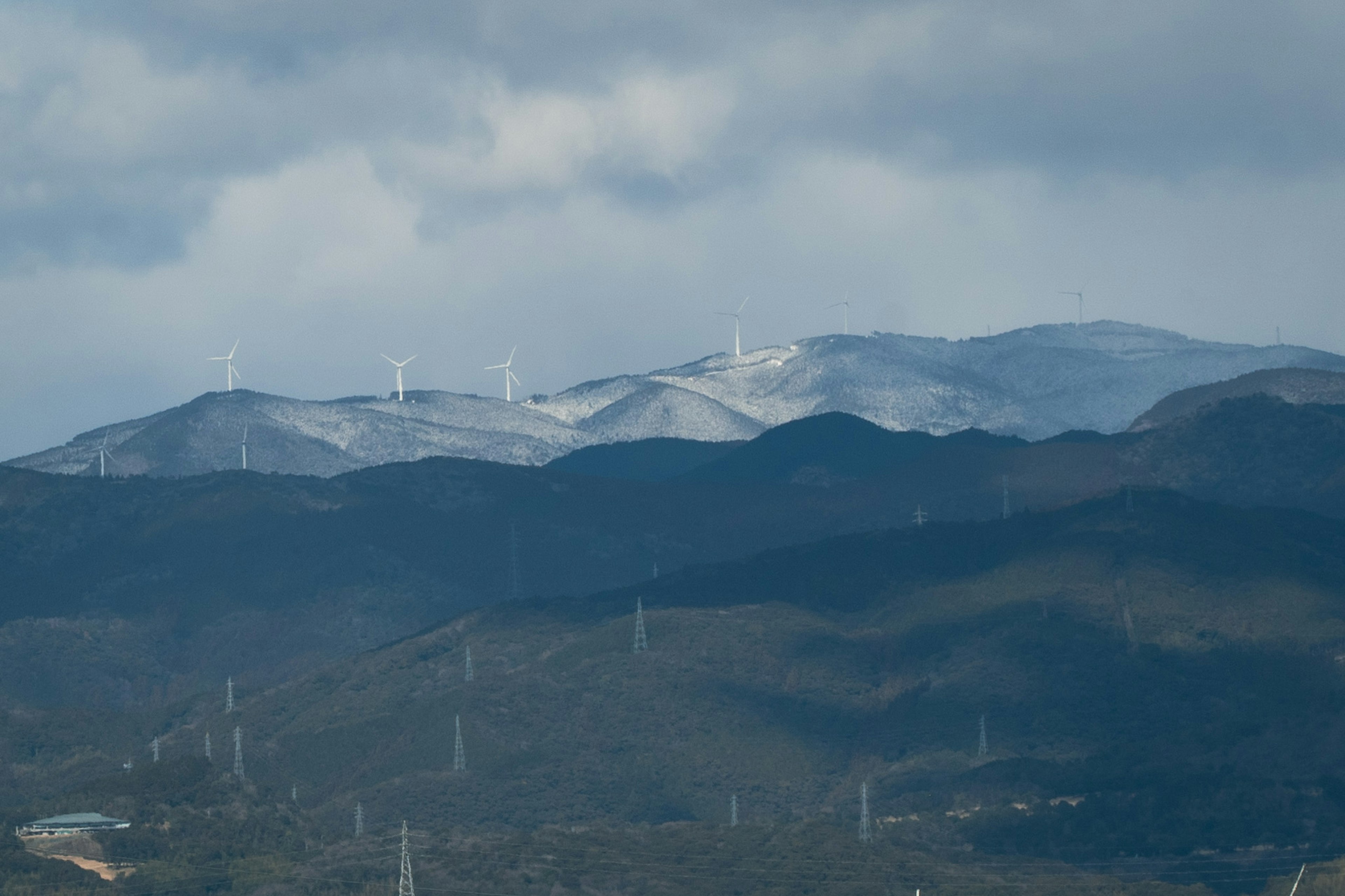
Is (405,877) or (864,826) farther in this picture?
(864,826)

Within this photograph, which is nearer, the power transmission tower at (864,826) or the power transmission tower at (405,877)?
the power transmission tower at (405,877)

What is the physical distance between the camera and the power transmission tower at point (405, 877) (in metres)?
117

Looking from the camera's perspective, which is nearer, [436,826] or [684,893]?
[684,893]

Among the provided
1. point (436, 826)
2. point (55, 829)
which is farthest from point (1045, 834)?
point (55, 829)

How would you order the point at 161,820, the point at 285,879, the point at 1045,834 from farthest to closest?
the point at 1045,834
the point at 161,820
the point at 285,879

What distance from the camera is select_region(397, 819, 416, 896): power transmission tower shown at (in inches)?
4621

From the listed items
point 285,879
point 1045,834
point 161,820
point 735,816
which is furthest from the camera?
point 735,816

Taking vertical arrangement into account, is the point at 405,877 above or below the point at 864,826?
below

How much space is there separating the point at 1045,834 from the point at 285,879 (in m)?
57.6

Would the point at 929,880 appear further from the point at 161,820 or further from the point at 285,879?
the point at 161,820

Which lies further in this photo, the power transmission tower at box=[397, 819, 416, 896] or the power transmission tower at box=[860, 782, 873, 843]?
the power transmission tower at box=[860, 782, 873, 843]

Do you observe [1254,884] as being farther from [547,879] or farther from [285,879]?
[285,879]

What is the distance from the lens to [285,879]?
143 m

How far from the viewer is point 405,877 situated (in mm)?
138250
